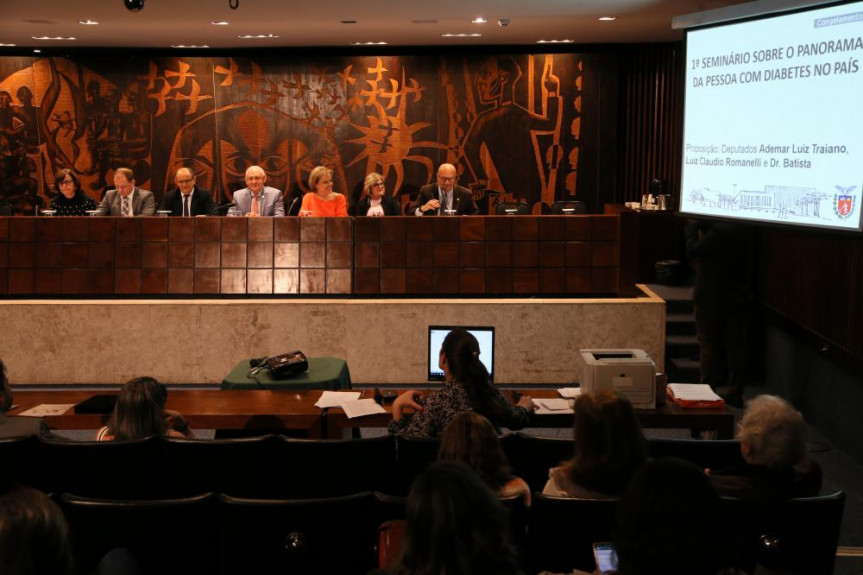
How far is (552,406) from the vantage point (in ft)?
16.1

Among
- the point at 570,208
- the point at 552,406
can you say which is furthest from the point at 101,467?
the point at 570,208

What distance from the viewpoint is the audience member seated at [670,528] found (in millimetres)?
2051

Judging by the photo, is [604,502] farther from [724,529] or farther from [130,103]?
[130,103]

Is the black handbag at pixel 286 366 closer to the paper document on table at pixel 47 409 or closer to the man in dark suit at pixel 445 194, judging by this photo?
the paper document on table at pixel 47 409

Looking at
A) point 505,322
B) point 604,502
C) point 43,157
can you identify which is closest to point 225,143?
point 43,157

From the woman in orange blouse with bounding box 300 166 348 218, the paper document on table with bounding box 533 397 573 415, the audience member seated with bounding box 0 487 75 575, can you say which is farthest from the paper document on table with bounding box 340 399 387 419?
the woman in orange blouse with bounding box 300 166 348 218

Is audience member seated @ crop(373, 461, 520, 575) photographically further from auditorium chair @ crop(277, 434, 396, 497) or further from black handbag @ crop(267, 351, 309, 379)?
black handbag @ crop(267, 351, 309, 379)

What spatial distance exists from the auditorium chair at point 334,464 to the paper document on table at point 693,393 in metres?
1.80

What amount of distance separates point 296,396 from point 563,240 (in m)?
3.49

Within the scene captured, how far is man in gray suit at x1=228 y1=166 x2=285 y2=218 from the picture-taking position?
884 cm

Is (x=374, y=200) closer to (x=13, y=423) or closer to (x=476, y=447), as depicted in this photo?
(x=13, y=423)

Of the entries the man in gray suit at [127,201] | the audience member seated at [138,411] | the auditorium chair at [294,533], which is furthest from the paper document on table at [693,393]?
the man in gray suit at [127,201]

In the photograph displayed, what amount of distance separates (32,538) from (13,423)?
7.67 ft

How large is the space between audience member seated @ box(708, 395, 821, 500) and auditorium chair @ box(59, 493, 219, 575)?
1820 mm
